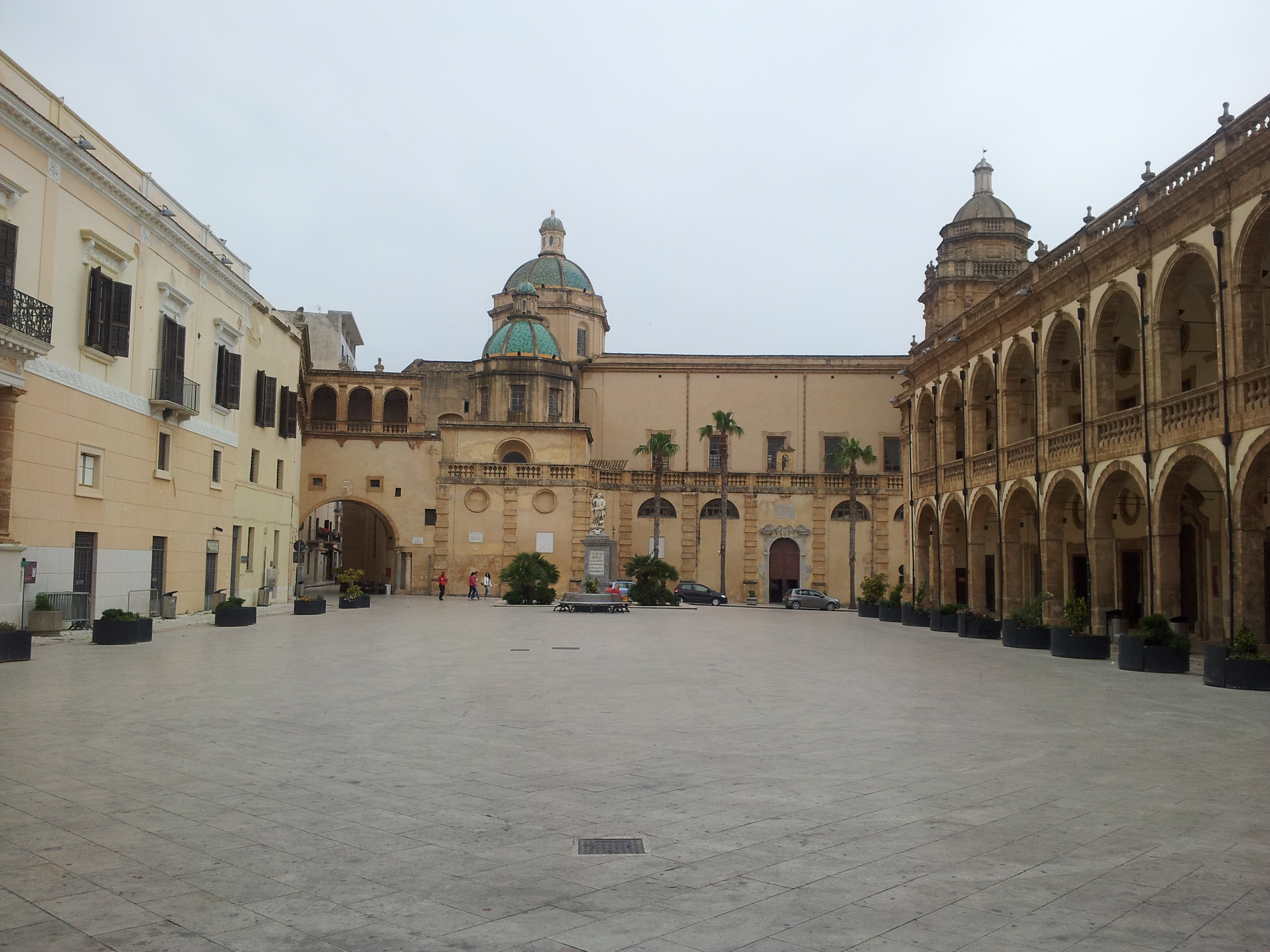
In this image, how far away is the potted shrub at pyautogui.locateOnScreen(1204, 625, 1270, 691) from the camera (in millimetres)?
16219

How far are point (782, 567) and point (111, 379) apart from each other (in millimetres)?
38361

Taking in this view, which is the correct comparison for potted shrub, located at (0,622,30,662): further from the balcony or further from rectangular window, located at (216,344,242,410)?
rectangular window, located at (216,344,242,410)

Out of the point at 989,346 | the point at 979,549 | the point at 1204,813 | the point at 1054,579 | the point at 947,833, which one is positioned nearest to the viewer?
the point at 947,833

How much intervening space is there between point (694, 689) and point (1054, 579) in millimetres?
16122

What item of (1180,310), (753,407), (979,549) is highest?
(753,407)

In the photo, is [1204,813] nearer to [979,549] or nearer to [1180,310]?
[1180,310]

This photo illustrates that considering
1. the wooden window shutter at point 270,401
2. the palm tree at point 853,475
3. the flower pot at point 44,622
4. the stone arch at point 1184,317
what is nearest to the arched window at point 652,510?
the palm tree at point 853,475

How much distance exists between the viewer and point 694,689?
1512 centimetres

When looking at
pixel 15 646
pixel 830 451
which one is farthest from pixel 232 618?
pixel 830 451

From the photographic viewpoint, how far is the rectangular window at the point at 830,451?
6247 cm

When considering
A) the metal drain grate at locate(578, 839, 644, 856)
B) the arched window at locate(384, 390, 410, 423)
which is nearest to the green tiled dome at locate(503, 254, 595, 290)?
the arched window at locate(384, 390, 410, 423)

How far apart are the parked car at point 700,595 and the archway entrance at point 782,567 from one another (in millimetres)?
4639

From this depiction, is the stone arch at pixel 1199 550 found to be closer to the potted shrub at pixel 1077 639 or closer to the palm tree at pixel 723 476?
the potted shrub at pixel 1077 639

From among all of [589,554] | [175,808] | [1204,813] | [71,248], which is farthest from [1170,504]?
[589,554]
